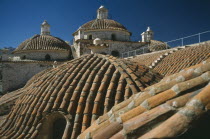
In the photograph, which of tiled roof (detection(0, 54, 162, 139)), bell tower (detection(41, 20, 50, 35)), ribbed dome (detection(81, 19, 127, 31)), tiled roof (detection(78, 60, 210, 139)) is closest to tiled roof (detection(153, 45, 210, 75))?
tiled roof (detection(0, 54, 162, 139))

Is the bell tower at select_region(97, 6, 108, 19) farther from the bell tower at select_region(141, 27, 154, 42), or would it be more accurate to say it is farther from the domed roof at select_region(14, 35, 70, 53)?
the domed roof at select_region(14, 35, 70, 53)

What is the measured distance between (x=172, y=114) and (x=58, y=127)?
3.92m

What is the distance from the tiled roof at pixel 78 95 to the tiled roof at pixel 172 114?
2509 millimetres

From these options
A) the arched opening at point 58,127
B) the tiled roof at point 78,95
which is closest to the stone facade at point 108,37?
the tiled roof at point 78,95

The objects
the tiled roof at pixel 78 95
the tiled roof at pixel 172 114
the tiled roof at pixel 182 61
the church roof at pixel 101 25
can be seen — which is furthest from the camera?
the church roof at pixel 101 25

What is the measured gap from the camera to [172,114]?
65.7 inches

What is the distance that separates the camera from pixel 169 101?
1.81 meters

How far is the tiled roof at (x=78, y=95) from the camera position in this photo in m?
4.59

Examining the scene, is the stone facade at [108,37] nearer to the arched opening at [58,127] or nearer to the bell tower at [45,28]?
the bell tower at [45,28]

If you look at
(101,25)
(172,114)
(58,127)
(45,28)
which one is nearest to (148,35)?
(101,25)

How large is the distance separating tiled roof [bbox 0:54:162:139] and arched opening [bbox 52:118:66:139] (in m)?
0.36

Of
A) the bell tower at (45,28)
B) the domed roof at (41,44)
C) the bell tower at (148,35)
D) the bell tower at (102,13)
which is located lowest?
the domed roof at (41,44)

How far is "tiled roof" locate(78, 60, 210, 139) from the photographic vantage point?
59.5 inches

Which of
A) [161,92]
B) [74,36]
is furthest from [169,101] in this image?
[74,36]
